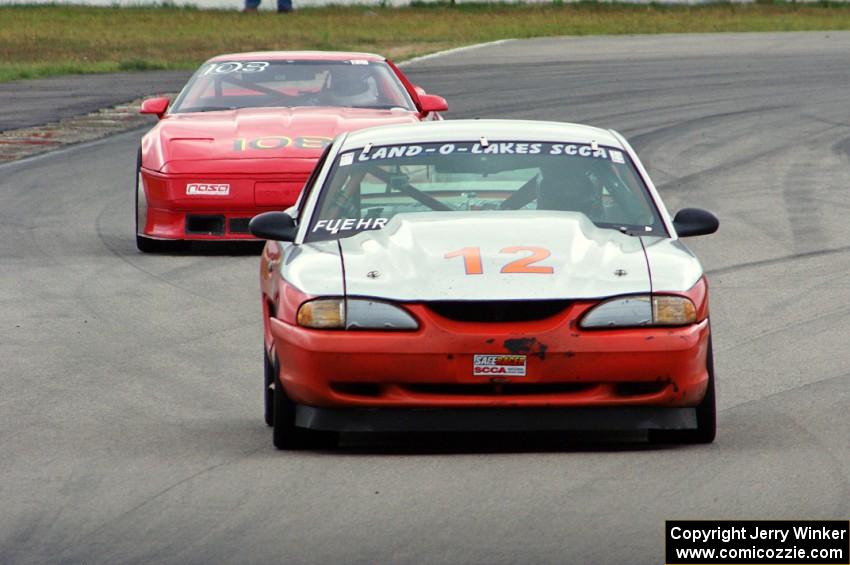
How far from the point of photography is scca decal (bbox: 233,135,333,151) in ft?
40.1

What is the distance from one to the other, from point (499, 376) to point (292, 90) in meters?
7.99

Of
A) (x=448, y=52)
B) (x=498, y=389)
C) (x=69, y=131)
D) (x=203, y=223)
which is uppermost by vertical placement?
(x=498, y=389)

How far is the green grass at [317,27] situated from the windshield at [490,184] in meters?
23.9

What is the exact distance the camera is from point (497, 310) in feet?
20.4

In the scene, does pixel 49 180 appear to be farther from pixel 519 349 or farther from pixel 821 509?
pixel 821 509

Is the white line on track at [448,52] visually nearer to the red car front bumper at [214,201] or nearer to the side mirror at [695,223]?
the red car front bumper at [214,201]

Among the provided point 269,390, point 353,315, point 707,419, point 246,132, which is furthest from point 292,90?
point 707,419

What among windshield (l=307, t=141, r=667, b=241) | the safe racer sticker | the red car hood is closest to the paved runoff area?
the red car hood

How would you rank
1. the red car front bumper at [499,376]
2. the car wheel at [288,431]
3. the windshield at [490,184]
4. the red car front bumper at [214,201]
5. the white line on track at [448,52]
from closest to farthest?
the red car front bumper at [499,376]
the car wheel at [288,431]
the windshield at [490,184]
the red car front bumper at [214,201]
the white line on track at [448,52]

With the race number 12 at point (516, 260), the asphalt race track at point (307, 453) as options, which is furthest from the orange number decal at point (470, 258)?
the asphalt race track at point (307, 453)

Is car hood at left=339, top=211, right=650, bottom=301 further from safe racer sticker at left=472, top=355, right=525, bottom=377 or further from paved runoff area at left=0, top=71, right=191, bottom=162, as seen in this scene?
paved runoff area at left=0, top=71, right=191, bottom=162

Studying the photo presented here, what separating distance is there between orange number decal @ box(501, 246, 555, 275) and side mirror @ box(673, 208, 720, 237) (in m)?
0.92

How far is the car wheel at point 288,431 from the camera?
21.0 feet

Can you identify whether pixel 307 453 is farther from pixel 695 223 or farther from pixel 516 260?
pixel 695 223
